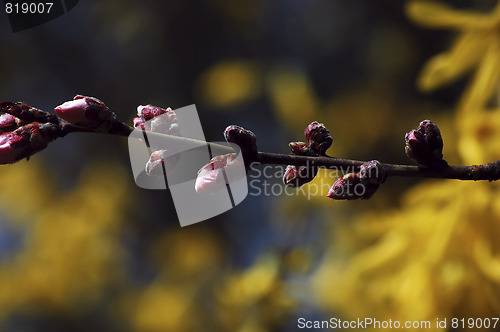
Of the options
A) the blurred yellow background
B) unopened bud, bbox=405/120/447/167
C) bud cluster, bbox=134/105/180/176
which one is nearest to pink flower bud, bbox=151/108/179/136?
bud cluster, bbox=134/105/180/176

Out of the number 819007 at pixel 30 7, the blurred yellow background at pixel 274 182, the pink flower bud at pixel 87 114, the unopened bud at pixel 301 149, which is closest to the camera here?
the pink flower bud at pixel 87 114

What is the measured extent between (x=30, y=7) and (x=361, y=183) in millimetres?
1945

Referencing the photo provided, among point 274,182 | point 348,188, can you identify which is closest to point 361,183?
point 348,188

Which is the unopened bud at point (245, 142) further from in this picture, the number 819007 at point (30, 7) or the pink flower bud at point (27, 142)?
the number 819007 at point (30, 7)

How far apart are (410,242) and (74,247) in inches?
66.5

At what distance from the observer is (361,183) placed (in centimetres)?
57

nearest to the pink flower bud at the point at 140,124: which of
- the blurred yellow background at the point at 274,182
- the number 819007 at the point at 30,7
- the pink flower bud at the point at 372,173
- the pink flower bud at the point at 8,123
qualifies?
the pink flower bud at the point at 8,123

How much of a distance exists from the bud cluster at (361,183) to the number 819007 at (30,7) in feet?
6.00

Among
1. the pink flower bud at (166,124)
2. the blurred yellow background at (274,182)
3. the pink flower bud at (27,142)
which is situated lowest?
the blurred yellow background at (274,182)

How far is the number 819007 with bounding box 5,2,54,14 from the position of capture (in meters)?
2.13

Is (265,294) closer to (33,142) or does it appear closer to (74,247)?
(74,247)

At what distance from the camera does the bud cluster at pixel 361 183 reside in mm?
547

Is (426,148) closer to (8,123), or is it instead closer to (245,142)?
(245,142)

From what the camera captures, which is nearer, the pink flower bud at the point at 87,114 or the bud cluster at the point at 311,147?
the pink flower bud at the point at 87,114
